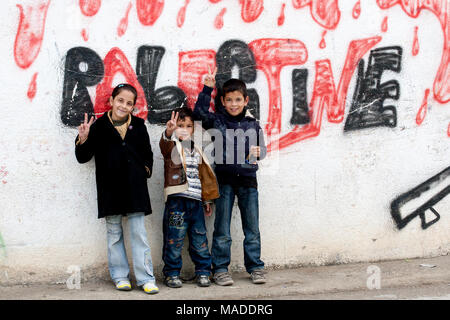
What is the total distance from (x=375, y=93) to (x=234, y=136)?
4.60ft

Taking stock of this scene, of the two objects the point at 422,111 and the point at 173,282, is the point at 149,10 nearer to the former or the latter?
the point at 173,282

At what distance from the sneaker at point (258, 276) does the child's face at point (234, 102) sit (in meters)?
1.27

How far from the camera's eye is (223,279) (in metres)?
4.25

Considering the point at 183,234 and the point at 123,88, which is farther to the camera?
the point at 183,234

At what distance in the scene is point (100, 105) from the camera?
168 inches

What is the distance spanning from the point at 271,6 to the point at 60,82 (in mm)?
1852

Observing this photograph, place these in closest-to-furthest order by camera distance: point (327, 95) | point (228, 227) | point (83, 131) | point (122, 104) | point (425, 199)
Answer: point (83, 131), point (122, 104), point (228, 227), point (327, 95), point (425, 199)

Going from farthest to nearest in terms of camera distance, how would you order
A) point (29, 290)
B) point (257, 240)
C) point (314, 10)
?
point (314, 10) < point (257, 240) < point (29, 290)

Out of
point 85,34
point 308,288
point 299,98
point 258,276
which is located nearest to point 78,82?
point 85,34

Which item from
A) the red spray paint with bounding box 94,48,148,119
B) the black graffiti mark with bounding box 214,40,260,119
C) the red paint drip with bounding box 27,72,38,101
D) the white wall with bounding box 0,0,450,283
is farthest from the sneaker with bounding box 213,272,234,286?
the red paint drip with bounding box 27,72,38,101

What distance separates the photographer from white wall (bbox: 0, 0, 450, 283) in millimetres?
4164

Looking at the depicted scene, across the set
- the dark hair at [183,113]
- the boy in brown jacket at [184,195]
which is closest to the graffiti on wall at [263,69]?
the dark hair at [183,113]
